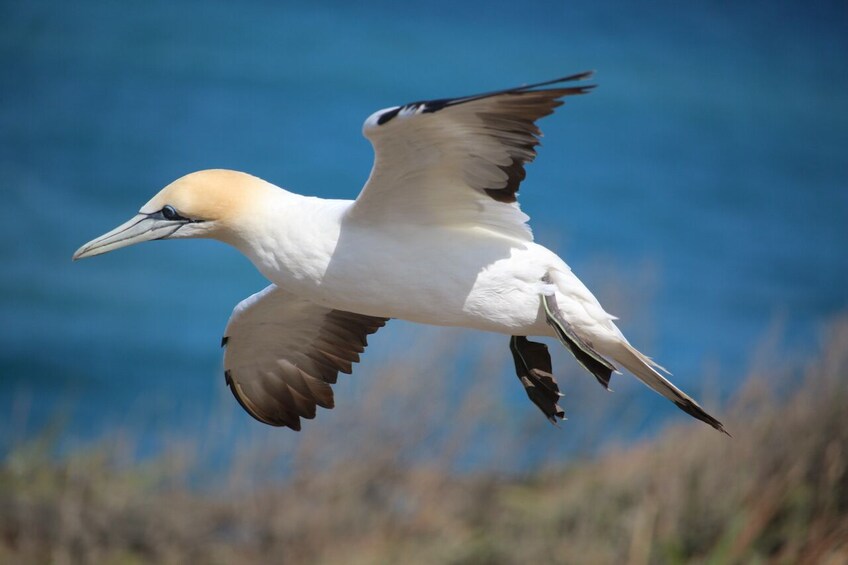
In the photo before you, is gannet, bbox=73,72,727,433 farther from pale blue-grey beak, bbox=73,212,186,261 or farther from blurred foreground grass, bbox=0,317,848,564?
blurred foreground grass, bbox=0,317,848,564

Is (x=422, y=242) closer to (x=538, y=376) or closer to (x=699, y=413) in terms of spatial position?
(x=538, y=376)

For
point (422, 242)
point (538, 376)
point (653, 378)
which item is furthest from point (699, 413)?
point (422, 242)

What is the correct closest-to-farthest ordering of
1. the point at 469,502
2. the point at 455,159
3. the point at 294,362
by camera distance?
the point at 455,159, the point at 294,362, the point at 469,502

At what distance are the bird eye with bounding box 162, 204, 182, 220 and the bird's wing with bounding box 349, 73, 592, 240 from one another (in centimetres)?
65

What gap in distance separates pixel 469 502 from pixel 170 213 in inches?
209

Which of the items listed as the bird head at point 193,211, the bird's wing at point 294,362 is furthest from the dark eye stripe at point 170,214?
the bird's wing at point 294,362

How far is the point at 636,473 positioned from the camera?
822cm

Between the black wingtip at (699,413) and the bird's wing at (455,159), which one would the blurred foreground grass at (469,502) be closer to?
the black wingtip at (699,413)

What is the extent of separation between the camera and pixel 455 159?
11.8 ft

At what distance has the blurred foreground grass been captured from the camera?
7.29m

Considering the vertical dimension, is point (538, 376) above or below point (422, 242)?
below

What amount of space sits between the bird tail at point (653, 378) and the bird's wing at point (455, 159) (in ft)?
1.71

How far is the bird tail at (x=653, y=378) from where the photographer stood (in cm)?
378

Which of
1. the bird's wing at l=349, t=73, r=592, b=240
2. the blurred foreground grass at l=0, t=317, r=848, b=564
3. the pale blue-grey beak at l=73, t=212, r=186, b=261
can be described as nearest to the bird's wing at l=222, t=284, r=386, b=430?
the pale blue-grey beak at l=73, t=212, r=186, b=261
